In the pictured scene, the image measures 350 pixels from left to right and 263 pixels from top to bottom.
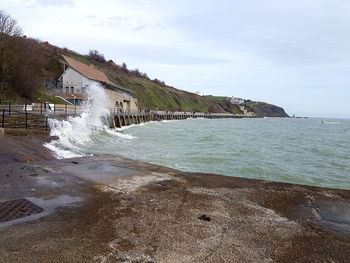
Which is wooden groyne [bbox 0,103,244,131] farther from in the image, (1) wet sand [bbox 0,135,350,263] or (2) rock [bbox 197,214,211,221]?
(2) rock [bbox 197,214,211,221]

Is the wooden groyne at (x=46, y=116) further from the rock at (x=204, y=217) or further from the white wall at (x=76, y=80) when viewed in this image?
the rock at (x=204, y=217)

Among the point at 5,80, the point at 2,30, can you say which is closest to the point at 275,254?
the point at 5,80

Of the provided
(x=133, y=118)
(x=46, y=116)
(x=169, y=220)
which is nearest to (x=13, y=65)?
(x=133, y=118)

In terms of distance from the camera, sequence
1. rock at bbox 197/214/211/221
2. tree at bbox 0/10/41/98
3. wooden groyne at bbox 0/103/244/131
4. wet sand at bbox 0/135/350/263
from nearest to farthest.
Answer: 1. wet sand at bbox 0/135/350/263
2. rock at bbox 197/214/211/221
3. wooden groyne at bbox 0/103/244/131
4. tree at bbox 0/10/41/98

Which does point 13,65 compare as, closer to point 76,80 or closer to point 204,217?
point 76,80

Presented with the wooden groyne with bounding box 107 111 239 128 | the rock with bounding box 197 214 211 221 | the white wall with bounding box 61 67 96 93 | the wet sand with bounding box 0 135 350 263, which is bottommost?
the wooden groyne with bounding box 107 111 239 128

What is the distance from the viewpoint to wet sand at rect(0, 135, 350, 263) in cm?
424

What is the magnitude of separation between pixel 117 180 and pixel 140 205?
2172mm

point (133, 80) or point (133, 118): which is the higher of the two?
point (133, 80)

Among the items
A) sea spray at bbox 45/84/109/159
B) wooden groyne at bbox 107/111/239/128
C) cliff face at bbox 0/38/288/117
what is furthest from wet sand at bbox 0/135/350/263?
cliff face at bbox 0/38/288/117

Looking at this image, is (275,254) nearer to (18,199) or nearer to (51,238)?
(51,238)

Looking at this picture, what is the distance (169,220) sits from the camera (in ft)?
17.4

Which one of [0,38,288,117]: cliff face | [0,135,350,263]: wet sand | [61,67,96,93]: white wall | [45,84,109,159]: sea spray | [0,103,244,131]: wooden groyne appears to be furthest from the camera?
[0,38,288,117]: cliff face

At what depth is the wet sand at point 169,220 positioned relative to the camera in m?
4.24
